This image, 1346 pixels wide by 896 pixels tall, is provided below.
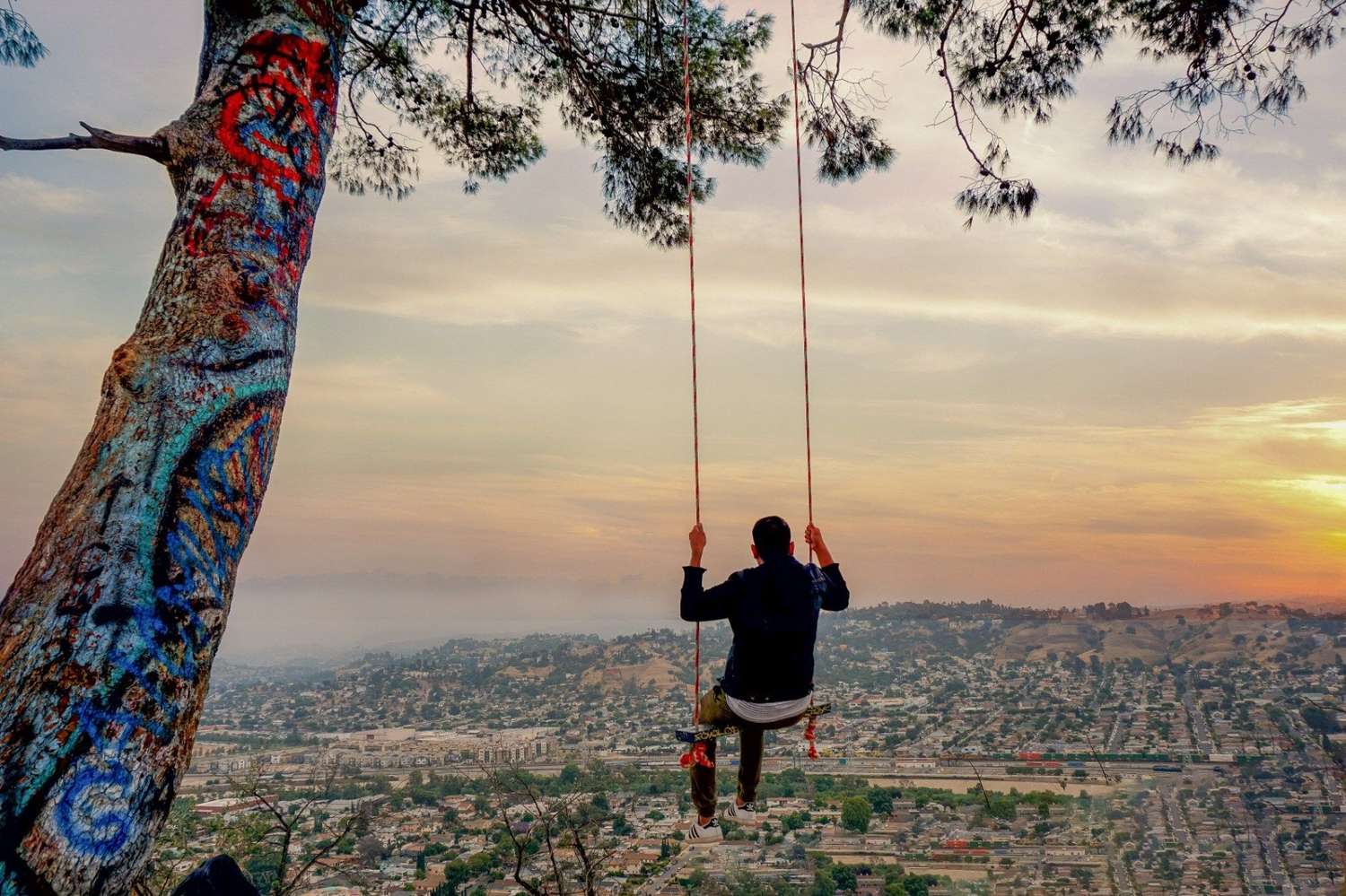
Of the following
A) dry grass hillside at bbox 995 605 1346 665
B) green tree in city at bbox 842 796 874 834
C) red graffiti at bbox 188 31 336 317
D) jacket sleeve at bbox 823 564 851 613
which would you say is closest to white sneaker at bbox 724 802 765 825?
jacket sleeve at bbox 823 564 851 613

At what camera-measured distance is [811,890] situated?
1377 cm

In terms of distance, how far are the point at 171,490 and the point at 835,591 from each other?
2.71 meters

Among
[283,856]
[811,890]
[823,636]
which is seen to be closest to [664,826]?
[811,890]

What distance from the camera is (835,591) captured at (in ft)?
13.3

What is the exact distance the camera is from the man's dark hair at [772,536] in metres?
3.85

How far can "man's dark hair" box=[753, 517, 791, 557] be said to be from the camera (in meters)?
3.85

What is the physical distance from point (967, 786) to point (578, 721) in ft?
33.0

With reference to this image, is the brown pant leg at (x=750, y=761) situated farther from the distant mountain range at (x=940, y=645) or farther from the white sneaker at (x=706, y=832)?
the distant mountain range at (x=940, y=645)

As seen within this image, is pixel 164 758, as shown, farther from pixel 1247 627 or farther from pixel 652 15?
pixel 1247 627

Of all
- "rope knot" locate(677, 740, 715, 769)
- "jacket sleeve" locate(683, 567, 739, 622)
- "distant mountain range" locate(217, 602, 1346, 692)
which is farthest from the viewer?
"distant mountain range" locate(217, 602, 1346, 692)

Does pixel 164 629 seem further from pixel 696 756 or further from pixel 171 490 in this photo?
pixel 696 756

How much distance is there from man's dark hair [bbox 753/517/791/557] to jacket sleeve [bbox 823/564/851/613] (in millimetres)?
284

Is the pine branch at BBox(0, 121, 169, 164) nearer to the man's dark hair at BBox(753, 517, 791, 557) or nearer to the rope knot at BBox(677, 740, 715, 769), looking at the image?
the man's dark hair at BBox(753, 517, 791, 557)

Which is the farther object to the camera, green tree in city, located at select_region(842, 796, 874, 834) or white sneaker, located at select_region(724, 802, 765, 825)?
green tree in city, located at select_region(842, 796, 874, 834)
